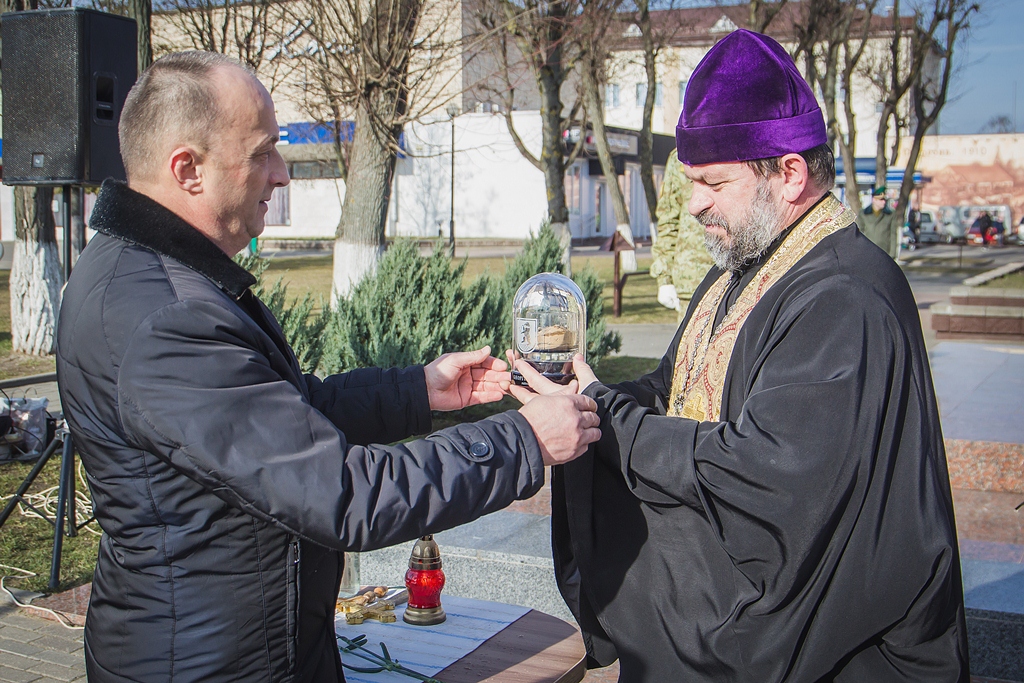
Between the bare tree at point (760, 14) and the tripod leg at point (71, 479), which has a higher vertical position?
the bare tree at point (760, 14)

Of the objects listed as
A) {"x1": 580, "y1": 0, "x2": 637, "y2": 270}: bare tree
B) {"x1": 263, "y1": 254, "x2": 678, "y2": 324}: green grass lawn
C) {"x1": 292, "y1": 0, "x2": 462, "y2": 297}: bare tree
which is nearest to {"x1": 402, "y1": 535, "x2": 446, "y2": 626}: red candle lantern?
{"x1": 292, "y1": 0, "x2": 462, "y2": 297}: bare tree

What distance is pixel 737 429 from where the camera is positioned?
2.19 metres

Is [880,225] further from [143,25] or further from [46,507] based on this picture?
[46,507]

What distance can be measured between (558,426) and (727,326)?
0.68 meters

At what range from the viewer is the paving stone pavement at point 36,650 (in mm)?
4383

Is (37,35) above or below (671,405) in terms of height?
above

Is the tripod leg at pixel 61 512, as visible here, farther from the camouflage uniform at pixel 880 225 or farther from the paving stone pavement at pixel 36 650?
the camouflage uniform at pixel 880 225

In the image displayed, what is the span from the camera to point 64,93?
616 centimetres

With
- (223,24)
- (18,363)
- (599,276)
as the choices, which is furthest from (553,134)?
(18,363)

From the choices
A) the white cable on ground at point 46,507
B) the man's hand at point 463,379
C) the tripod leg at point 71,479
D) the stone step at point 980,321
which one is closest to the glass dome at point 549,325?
the man's hand at point 463,379

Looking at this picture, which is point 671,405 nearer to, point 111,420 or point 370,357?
point 111,420

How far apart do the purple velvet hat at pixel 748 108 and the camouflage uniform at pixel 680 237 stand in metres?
6.26

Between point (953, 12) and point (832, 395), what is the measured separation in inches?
1082

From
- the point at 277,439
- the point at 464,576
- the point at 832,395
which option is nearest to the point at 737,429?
the point at 832,395
